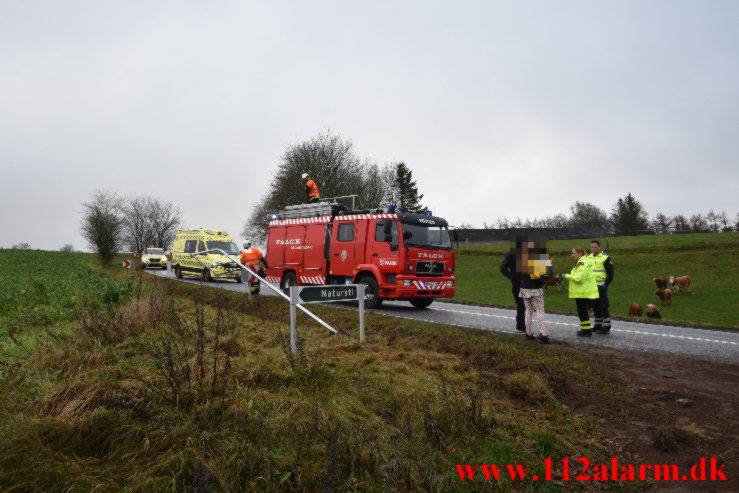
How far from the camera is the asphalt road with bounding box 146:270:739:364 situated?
8016mm

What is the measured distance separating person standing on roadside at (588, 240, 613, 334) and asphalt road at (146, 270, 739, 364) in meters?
0.31

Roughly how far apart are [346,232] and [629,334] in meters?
7.46

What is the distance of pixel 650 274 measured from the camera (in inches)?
1253

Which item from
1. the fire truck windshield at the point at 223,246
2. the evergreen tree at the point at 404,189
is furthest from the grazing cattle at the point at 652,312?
the evergreen tree at the point at 404,189

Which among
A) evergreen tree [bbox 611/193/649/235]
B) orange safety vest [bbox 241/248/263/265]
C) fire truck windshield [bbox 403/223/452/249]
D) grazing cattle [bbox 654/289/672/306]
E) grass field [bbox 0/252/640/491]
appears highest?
evergreen tree [bbox 611/193/649/235]

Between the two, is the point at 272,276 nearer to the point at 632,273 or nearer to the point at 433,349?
the point at 433,349

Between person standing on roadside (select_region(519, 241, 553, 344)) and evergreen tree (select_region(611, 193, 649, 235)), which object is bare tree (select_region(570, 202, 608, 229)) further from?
person standing on roadside (select_region(519, 241, 553, 344))

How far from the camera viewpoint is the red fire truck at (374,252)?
12594mm

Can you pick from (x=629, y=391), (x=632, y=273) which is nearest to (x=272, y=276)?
(x=629, y=391)

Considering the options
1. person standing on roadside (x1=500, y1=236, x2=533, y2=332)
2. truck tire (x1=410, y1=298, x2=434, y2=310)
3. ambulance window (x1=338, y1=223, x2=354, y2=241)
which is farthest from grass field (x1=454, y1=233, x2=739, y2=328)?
person standing on roadside (x1=500, y1=236, x2=533, y2=332)

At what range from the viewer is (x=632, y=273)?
32.6 meters

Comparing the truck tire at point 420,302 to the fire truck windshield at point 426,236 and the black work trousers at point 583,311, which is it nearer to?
the fire truck windshield at point 426,236

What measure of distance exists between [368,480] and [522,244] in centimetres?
606

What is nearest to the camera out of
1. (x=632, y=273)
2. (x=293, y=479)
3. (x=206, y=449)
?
(x=293, y=479)
